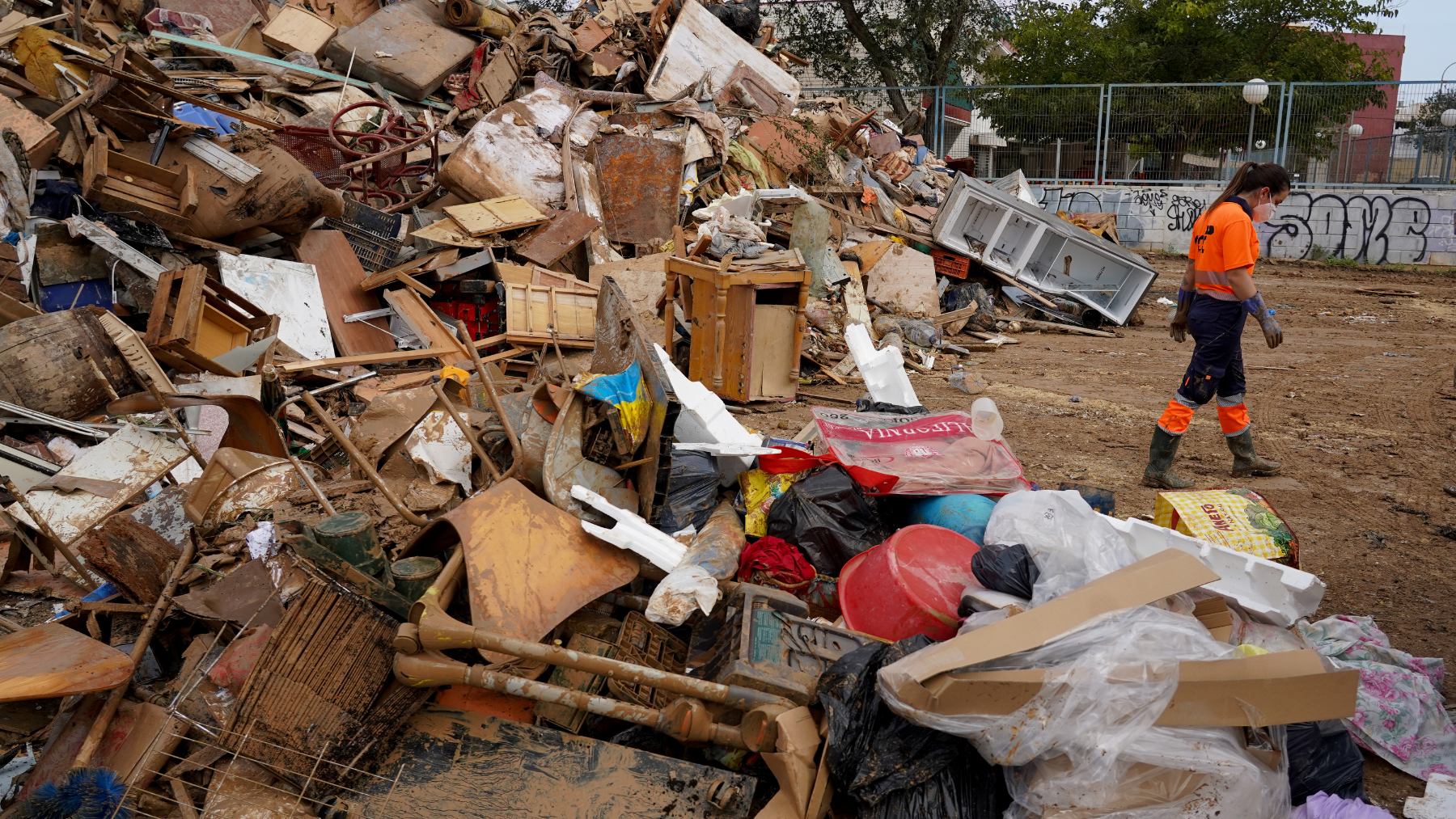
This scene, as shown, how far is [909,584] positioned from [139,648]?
2520mm

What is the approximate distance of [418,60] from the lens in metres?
10.2

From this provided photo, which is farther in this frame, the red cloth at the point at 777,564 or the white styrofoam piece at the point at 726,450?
the white styrofoam piece at the point at 726,450

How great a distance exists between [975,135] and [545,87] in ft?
39.3

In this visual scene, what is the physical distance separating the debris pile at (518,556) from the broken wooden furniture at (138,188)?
2 cm

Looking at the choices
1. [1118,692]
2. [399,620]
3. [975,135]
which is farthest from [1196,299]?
[975,135]

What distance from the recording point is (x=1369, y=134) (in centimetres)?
1425

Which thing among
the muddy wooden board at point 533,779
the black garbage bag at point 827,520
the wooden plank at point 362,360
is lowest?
the muddy wooden board at point 533,779

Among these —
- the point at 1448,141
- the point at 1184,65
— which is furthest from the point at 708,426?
the point at 1184,65

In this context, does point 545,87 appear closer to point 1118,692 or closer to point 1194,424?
point 1194,424

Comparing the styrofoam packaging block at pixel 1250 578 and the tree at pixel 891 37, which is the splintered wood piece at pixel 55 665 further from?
the tree at pixel 891 37

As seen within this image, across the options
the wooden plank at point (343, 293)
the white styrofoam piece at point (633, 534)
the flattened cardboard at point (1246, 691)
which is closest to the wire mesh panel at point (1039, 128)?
the wooden plank at point (343, 293)

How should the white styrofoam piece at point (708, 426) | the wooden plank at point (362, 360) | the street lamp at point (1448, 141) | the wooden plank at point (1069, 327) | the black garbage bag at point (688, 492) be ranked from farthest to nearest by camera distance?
1. the street lamp at point (1448, 141)
2. the wooden plank at point (1069, 327)
3. the wooden plank at point (362, 360)
4. the white styrofoam piece at point (708, 426)
5. the black garbage bag at point (688, 492)

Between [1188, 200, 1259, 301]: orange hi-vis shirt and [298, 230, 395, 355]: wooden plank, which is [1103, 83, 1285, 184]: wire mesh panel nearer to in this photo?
[1188, 200, 1259, 301]: orange hi-vis shirt

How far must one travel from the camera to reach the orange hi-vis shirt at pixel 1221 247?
4.60 metres
